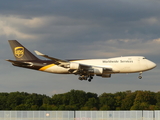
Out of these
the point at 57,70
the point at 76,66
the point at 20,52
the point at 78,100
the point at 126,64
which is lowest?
the point at 78,100

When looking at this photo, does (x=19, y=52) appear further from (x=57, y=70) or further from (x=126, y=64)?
(x=126, y=64)

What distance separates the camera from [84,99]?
14762 cm

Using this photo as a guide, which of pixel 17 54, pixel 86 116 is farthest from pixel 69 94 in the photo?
pixel 86 116

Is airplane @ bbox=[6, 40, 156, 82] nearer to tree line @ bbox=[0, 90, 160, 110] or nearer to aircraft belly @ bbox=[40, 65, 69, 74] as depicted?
aircraft belly @ bbox=[40, 65, 69, 74]

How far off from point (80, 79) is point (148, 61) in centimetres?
1487

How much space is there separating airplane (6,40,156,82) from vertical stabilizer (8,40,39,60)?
415cm

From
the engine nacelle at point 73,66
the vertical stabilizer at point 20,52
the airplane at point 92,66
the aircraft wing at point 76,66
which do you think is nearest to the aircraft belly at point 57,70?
the airplane at point 92,66

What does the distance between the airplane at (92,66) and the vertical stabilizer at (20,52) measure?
4.15 m

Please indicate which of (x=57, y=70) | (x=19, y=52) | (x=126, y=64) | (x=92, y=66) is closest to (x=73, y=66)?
(x=92, y=66)

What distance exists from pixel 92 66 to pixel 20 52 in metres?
19.9

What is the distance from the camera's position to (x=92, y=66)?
3314 inches

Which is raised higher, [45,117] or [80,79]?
[80,79]

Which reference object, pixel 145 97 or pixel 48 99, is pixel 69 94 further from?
pixel 145 97

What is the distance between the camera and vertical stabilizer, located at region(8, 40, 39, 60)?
305 feet
